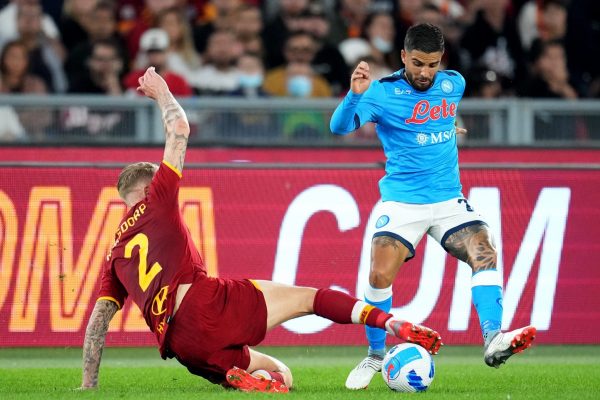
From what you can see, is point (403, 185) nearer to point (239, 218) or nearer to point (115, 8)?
point (239, 218)

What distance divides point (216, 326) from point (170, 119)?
130cm

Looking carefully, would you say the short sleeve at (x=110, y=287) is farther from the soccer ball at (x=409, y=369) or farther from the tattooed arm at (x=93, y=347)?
the soccer ball at (x=409, y=369)

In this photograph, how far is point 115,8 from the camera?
49.4 feet

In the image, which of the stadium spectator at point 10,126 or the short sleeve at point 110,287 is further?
the stadium spectator at point 10,126

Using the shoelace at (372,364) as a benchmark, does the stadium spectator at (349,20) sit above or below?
above

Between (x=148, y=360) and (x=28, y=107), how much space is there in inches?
109

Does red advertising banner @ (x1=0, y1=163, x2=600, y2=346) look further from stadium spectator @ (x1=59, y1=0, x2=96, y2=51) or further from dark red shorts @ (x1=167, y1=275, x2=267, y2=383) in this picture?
stadium spectator @ (x1=59, y1=0, x2=96, y2=51)

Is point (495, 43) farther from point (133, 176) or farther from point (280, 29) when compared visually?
point (133, 176)

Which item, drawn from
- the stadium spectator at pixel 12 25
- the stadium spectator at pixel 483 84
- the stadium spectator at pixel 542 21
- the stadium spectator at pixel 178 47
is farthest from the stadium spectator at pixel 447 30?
the stadium spectator at pixel 12 25

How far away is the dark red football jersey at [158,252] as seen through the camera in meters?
7.79

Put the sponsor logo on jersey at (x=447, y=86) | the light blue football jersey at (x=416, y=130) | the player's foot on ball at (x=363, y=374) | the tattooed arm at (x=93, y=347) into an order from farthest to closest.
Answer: the sponsor logo on jersey at (x=447, y=86), the light blue football jersey at (x=416, y=130), the player's foot on ball at (x=363, y=374), the tattooed arm at (x=93, y=347)

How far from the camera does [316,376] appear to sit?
9266 millimetres

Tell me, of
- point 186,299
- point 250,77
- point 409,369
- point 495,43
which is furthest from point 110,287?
point 495,43

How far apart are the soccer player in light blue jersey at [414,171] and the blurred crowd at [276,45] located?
4713mm
